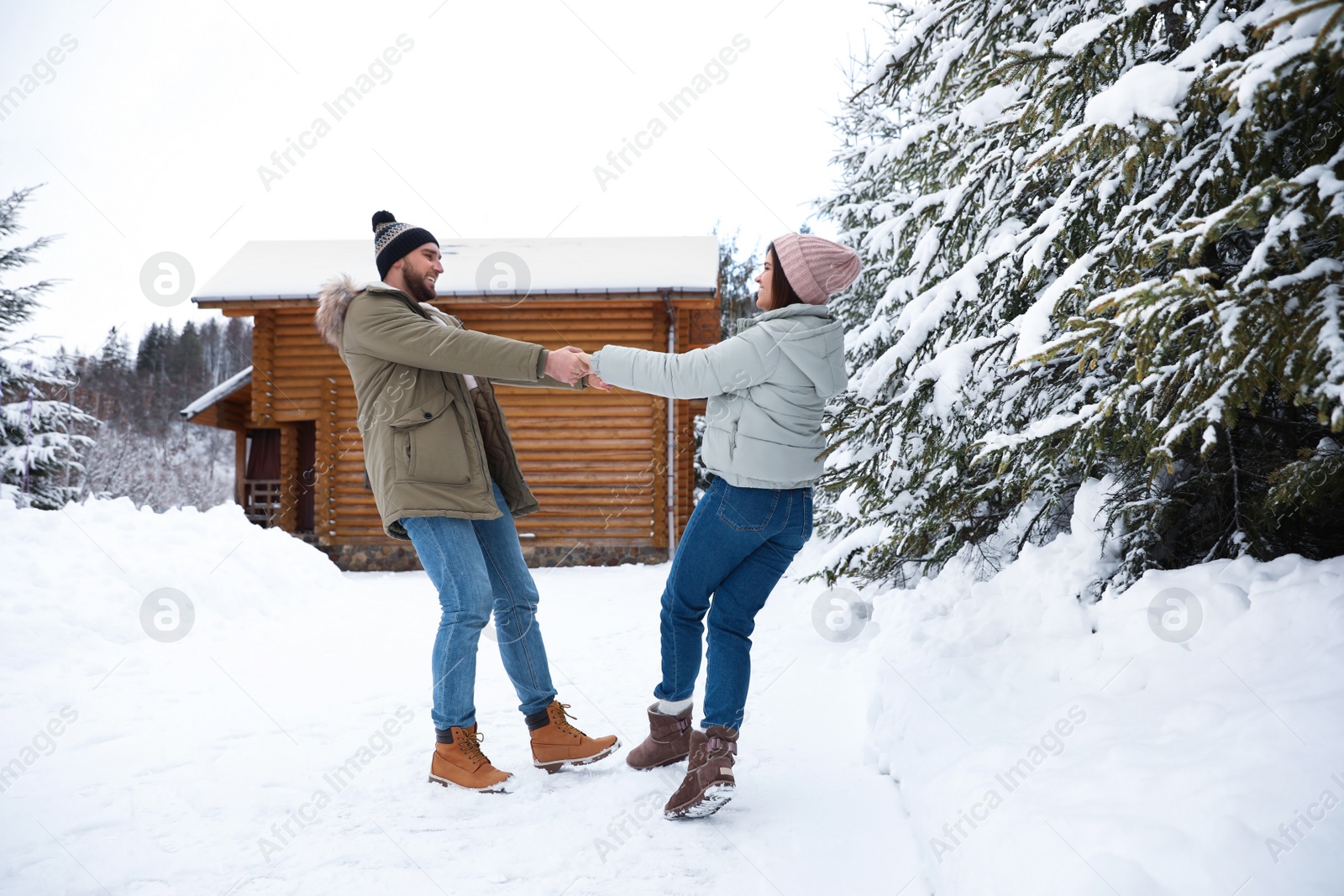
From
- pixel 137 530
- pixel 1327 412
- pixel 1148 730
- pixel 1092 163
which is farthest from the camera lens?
pixel 137 530

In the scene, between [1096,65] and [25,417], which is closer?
[1096,65]

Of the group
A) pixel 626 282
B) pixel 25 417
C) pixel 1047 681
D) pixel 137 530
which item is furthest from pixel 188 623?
pixel 25 417

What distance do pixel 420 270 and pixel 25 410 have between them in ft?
55.7

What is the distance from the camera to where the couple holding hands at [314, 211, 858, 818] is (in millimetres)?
2646

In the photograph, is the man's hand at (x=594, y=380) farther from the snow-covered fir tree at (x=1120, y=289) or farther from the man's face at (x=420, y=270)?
the snow-covered fir tree at (x=1120, y=289)

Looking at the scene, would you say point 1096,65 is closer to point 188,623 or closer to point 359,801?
point 359,801

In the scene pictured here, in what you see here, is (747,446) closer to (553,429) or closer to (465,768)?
(465,768)

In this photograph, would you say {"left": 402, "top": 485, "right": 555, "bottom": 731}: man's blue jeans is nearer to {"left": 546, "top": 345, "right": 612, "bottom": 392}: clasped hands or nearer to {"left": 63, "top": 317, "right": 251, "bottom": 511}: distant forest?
{"left": 546, "top": 345, "right": 612, "bottom": 392}: clasped hands

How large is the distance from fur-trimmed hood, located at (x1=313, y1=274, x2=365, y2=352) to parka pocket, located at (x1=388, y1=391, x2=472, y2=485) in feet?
1.38

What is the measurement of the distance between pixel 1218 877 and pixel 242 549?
7.78 m

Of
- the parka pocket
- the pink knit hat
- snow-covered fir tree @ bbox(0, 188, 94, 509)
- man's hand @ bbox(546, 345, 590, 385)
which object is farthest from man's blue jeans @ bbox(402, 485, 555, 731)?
snow-covered fir tree @ bbox(0, 188, 94, 509)

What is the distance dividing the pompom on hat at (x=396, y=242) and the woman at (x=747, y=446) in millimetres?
995

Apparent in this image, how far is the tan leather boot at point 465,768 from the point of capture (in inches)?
109

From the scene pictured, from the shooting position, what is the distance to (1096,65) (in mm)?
2797
